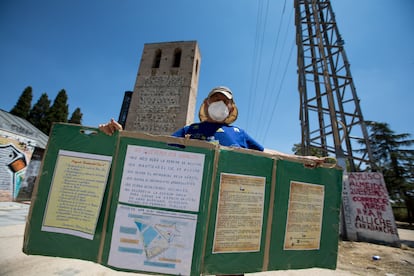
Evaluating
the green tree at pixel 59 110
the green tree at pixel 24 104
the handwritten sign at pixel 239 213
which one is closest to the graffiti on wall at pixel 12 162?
the handwritten sign at pixel 239 213

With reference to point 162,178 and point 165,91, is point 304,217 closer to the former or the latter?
point 162,178

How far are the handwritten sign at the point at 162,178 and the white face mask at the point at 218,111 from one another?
790 mm

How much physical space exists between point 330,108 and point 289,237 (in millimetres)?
7732

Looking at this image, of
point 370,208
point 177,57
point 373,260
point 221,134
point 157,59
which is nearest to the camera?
point 221,134

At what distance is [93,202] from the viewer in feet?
3.23

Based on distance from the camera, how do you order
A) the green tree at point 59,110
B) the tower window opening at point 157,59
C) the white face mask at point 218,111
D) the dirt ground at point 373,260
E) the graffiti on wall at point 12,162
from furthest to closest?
1. the green tree at point 59,110
2. the tower window opening at point 157,59
3. the graffiti on wall at point 12,162
4. the dirt ground at point 373,260
5. the white face mask at point 218,111

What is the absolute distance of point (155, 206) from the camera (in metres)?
0.96

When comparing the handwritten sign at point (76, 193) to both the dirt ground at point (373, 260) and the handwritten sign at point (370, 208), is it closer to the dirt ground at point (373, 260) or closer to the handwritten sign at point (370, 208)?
the dirt ground at point (373, 260)

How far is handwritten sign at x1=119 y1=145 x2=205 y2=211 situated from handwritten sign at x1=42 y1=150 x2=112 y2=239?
0.13 m

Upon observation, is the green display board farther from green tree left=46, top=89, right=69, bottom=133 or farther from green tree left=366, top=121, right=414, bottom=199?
green tree left=46, top=89, right=69, bottom=133

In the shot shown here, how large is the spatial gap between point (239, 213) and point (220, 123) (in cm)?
89

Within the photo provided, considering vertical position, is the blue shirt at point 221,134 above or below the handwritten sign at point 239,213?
above

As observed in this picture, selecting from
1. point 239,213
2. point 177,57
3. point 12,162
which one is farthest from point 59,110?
point 239,213

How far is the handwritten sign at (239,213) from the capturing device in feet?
3.32
